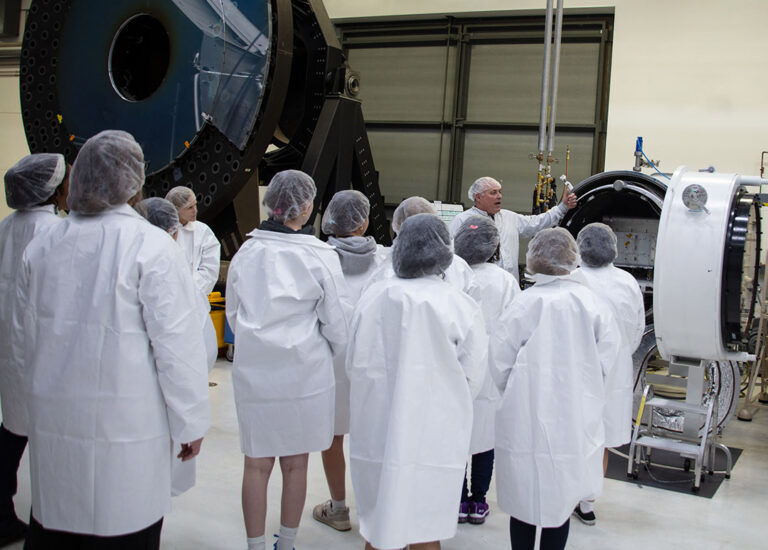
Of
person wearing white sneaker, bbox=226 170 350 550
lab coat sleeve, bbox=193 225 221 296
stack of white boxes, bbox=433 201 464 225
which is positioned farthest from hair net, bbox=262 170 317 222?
stack of white boxes, bbox=433 201 464 225

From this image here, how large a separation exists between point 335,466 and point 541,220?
2.40m

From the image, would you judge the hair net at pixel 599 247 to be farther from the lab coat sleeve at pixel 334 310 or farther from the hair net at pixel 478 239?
the lab coat sleeve at pixel 334 310

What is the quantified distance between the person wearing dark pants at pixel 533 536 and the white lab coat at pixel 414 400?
31 centimetres

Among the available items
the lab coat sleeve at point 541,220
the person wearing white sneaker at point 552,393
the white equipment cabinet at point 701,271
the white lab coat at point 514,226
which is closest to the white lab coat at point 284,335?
the person wearing white sneaker at point 552,393

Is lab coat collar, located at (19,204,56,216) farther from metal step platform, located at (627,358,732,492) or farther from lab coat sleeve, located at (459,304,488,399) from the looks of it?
metal step platform, located at (627,358,732,492)

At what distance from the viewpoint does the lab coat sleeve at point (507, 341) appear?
84.2 inches

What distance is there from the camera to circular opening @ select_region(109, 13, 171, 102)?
4414 mm

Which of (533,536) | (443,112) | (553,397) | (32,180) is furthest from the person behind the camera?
(443,112)

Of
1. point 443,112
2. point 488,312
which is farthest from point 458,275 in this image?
point 443,112

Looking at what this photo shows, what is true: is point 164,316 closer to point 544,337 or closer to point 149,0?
point 544,337

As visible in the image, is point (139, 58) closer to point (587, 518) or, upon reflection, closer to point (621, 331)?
point (621, 331)

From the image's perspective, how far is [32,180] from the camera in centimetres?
231

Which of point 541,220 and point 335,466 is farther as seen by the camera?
point 541,220

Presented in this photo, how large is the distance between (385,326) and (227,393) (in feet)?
8.75
